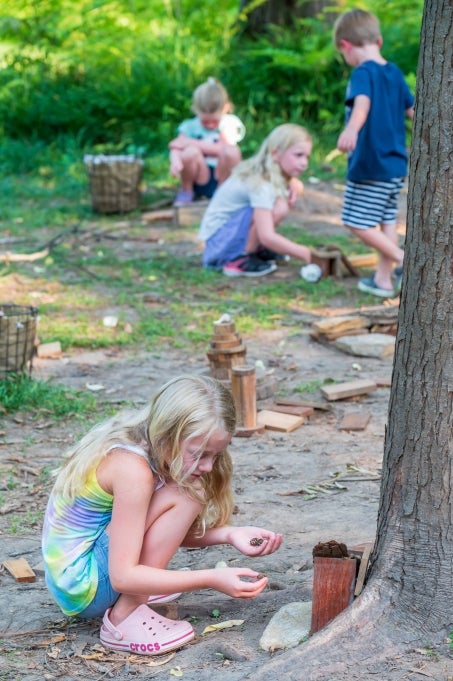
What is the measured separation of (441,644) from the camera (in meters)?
2.59

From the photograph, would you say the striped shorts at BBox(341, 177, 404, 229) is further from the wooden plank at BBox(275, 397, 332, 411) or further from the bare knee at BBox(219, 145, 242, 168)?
the wooden plank at BBox(275, 397, 332, 411)

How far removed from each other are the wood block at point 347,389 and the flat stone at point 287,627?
7.13 ft

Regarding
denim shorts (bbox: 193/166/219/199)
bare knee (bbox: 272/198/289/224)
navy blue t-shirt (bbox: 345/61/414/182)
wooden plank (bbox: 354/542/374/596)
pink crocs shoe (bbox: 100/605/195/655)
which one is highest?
navy blue t-shirt (bbox: 345/61/414/182)

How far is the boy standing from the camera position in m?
6.72

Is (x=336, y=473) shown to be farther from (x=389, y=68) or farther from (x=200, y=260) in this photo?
(x=200, y=260)

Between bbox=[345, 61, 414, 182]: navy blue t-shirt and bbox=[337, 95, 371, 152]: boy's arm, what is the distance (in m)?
0.05

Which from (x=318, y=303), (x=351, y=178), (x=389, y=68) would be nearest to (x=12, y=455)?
(x=318, y=303)

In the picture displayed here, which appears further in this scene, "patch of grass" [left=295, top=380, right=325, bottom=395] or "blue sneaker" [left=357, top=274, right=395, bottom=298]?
"blue sneaker" [left=357, top=274, right=395, bottom=298]

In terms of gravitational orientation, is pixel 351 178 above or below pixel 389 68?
below

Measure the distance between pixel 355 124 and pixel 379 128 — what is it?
24cm

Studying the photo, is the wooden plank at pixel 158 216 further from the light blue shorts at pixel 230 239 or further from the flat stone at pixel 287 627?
the flat stone at pixel 287 627

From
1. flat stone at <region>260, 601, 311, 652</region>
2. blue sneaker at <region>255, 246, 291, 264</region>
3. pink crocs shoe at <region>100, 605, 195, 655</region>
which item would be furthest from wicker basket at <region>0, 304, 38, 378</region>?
blue sneaker at <region>255, 246, 291, 264</region>

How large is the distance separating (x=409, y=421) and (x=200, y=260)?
219 inches

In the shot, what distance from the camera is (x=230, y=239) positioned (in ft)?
24.8
